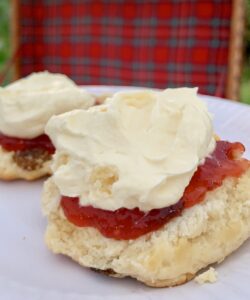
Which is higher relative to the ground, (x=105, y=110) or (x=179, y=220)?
(x=105, y=110)

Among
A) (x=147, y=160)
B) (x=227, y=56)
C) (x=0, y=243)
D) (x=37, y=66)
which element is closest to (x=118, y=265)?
(x=147, y=160)

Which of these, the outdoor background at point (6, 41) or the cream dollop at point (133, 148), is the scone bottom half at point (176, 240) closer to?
the cream dollop at point (133, 148)

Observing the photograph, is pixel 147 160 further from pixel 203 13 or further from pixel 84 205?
pixel 203 13

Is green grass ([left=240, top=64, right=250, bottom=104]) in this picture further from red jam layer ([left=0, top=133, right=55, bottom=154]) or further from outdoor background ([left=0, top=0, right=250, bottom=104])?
red jam layer ([left=0, top=133, right=55, bottom=154])

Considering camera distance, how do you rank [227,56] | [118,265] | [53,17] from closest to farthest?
[118,265] → [227,56] → [53,17]

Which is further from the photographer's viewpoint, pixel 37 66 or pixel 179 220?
→ pixel 37 66

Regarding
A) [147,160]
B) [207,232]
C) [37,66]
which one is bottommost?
[37,66]
